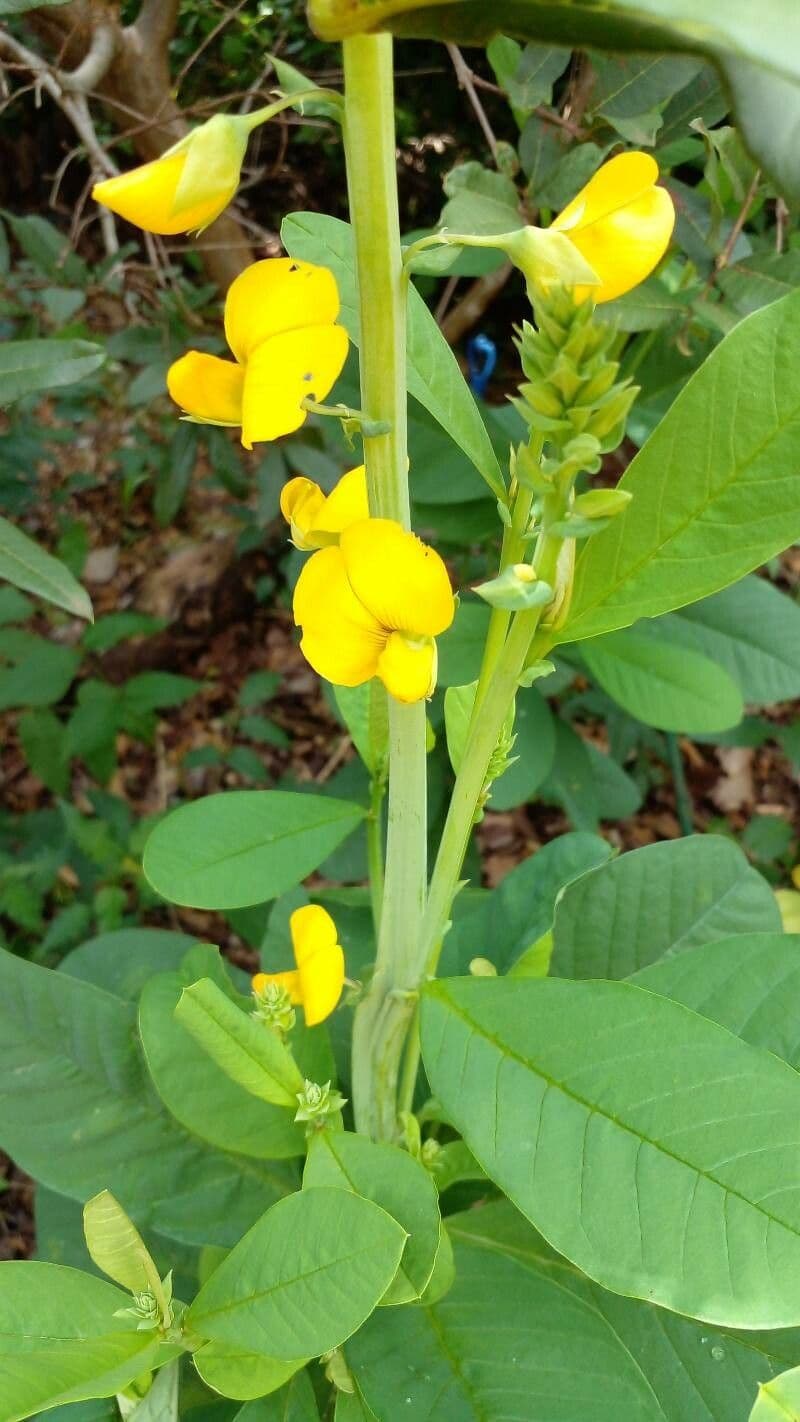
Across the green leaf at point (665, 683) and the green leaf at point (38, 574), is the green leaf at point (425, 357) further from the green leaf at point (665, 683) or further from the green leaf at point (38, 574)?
the green leaf at point (665, 683)

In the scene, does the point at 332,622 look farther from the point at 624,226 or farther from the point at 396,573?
the point at 624,226

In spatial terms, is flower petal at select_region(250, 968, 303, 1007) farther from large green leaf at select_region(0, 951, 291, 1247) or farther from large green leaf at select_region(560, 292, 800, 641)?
large green leaf at select_region(560, 292, 800, 641)

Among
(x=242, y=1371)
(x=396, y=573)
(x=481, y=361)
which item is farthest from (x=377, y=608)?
(x=481, y=361)

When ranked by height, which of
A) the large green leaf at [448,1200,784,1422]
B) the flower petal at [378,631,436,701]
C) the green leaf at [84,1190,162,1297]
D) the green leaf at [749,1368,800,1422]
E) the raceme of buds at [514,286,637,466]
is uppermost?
the raceme of buds at [514,286,637,466]

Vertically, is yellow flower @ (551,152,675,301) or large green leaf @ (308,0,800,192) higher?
large green leaf @ (308,0,800,192)

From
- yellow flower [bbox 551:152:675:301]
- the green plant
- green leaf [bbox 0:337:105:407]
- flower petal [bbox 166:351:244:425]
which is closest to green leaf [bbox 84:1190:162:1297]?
the green plant

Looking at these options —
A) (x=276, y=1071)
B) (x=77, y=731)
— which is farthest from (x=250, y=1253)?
(x=77, y=731)

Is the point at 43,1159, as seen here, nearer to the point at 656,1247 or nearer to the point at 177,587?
the point at 656,1247

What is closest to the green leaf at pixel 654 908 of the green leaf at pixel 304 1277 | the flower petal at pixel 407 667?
the green leaf at pixel 304 1277
